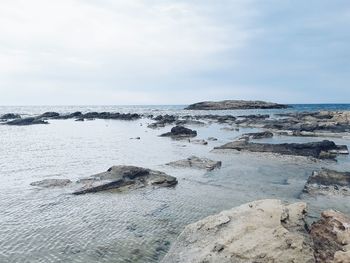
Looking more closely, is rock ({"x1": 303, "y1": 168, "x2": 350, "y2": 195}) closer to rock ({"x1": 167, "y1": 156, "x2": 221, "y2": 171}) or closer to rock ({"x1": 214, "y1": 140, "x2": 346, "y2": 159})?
rock ({"x1": 167, "y1": 156, "x2": 221, "y2": 171})

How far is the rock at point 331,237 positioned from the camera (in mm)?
9148

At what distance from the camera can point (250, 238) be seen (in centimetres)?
1001

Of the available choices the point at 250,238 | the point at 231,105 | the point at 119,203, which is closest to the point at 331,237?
the point at 250,238

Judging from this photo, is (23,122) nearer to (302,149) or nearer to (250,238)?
(302,149)

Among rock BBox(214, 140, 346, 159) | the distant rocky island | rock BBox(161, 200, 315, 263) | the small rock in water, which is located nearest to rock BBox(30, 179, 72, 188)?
the small rock in water

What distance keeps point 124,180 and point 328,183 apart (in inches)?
445

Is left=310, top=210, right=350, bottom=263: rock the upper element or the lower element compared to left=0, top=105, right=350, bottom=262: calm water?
upper

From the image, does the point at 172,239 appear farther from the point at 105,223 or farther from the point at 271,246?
the point at 271,246

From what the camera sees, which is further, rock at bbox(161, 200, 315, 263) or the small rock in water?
the small rock in water

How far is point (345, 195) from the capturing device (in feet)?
62.0

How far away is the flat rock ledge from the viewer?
9375 millimetres

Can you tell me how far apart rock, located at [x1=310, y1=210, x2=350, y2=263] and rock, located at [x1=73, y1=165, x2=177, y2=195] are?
12006mm

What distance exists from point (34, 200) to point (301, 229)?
1279 cm

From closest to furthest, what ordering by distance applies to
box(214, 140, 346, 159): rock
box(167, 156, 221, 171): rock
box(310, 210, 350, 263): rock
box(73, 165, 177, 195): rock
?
box(310, 210, 350, 263): rock < box(73, 165, 177, 195): rock < box(167, 156, 221, 171): rock < box(214, 140, 346, 159): rock
